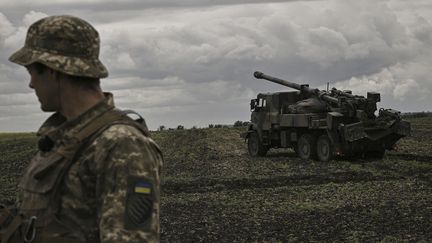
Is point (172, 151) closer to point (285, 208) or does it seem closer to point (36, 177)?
point (285, 208)

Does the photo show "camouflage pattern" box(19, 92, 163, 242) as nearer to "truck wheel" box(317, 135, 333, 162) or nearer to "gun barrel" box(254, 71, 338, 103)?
"truck wheel" box(317, 135, 333, 162)

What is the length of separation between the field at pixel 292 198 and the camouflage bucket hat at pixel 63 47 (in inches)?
305

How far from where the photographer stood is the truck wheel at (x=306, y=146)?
25.2 metres

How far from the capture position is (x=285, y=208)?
1374 cm

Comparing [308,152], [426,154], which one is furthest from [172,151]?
[426,154]

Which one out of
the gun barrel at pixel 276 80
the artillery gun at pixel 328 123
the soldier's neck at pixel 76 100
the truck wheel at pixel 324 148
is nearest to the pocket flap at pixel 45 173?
the soldier's neck at pixel 76 100

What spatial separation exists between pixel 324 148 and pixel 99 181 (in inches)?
870

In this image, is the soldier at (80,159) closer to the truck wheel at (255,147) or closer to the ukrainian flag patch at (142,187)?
the ukrainian flag patch at (142,187)

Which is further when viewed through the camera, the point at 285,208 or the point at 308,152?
the point at 308,152

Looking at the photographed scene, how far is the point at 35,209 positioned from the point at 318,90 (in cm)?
2381

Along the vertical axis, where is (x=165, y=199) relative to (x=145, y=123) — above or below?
below

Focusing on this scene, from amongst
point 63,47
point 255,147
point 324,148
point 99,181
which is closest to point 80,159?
point 99,181

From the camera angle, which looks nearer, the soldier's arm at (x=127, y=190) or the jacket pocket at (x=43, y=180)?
the soldier's arm at (x=127, y=190)

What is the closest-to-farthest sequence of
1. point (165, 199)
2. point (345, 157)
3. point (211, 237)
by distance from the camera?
point (211, 237), point (165, 199), point (345, 157)
